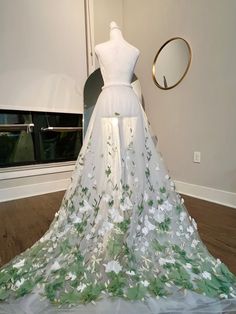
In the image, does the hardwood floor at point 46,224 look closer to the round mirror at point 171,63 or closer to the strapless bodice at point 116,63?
the strapless bodice at point 116,63

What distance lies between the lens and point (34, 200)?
2.38 meters

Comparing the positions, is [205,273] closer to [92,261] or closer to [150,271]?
[150,271]

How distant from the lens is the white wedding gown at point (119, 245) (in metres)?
0.89

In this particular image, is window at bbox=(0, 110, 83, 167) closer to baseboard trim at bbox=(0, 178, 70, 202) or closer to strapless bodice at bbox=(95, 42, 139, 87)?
baseboard trim at bbox=(0, 178, 70, 202)

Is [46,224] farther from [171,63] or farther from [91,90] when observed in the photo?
[171,63]

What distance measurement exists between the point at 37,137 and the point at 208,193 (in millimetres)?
1930

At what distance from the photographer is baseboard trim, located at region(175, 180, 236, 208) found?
2.07 meters

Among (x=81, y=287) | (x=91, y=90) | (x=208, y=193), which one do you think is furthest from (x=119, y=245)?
(x=91, y=90)

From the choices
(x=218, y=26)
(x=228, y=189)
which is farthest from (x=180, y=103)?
(x=228, y=189)

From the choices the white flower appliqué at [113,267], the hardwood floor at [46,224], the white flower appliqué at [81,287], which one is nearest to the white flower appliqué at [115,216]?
the white flower appliqué at [113,267]

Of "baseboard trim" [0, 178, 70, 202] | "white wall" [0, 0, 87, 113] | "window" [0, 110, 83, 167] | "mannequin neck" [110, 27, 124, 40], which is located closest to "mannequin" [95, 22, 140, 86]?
"mannequin neck" [110, 27, 124, 40]

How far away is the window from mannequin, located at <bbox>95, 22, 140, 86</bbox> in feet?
4.71

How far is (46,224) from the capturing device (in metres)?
1.77

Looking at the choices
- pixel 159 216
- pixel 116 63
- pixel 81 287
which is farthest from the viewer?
pixel 116 63
